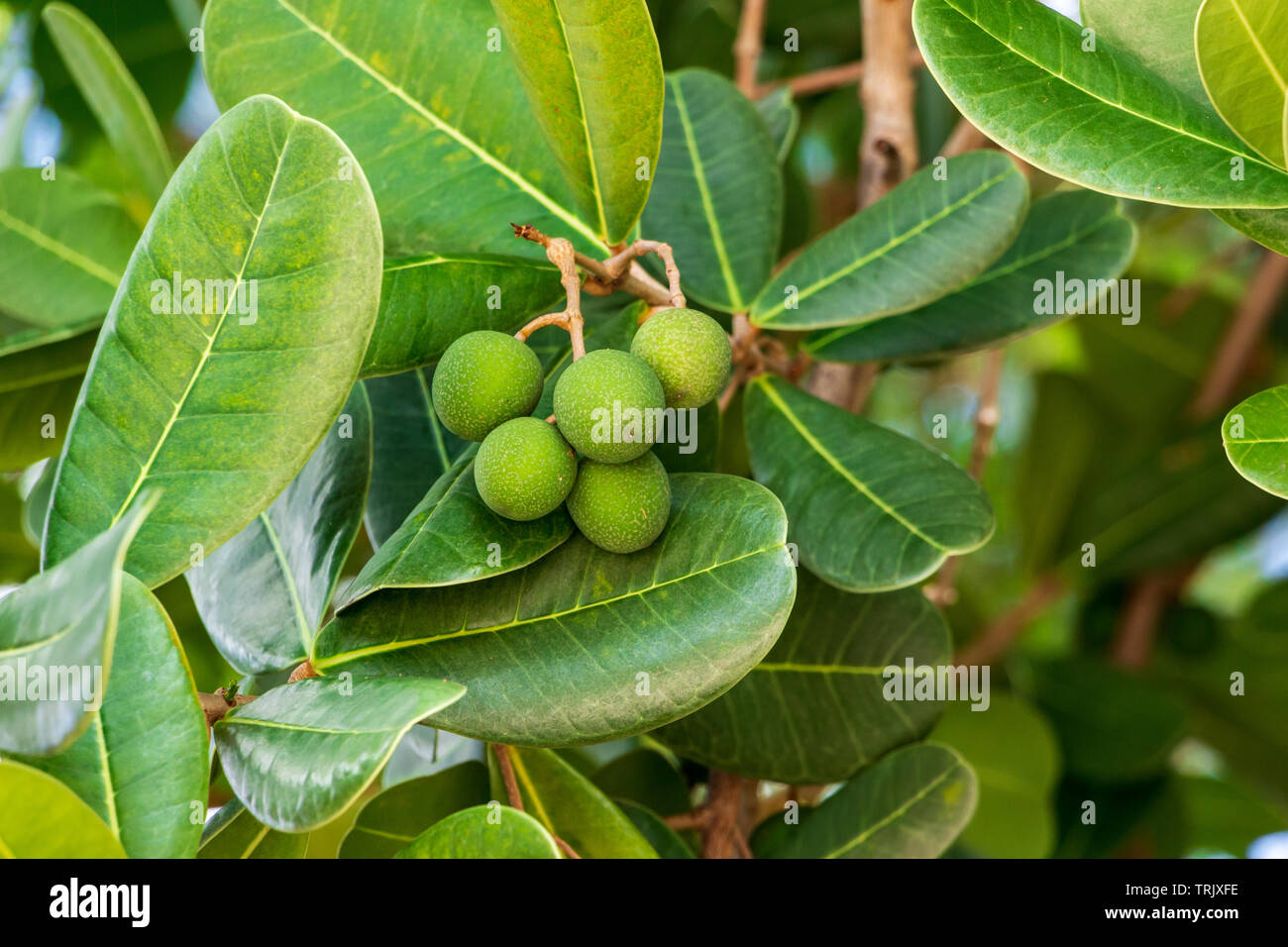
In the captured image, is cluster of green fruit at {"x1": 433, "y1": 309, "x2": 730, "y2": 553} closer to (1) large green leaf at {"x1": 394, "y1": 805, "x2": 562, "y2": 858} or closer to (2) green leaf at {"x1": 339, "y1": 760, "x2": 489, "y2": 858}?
(1) large green leaf at {"x1": 394, "y1": 805, "x2": 562, "y2": 858}

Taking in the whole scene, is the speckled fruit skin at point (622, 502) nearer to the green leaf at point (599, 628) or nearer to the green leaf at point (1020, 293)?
the green leaf at point (599, 628)

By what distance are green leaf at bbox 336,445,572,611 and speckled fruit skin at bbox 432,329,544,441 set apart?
60 millimetres

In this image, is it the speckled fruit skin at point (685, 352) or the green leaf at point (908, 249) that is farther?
the green leaf at point (908, 249)

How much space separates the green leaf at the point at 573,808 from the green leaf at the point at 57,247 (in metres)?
0.90

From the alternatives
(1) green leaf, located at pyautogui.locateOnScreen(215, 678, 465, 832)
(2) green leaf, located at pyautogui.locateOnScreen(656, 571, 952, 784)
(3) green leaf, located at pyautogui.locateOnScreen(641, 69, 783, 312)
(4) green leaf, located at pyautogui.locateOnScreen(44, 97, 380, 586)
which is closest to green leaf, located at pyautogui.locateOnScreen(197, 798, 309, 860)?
(1) green leaf, located at pyautogui.locateOnScreen(215, 678, 465, 832)

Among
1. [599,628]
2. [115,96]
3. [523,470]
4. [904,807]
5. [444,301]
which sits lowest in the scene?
[904,807]

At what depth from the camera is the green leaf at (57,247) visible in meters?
1.45

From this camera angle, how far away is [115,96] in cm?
140

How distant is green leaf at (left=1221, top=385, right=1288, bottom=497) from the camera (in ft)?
2.56

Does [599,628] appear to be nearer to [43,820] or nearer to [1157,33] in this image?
[43,820]

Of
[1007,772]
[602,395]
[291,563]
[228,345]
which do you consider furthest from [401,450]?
[1007,772]

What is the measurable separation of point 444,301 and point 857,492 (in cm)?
44

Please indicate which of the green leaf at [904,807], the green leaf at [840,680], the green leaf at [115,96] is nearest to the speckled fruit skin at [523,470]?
the green leaf at [840,680]

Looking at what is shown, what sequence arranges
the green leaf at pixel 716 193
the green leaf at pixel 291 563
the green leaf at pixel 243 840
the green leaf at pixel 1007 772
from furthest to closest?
the green leaf at pixel 1007 772 < the green leaf at pixel 716 193 < the green leaf at pixel 291 563 < the green leaf at pixel 243 840
